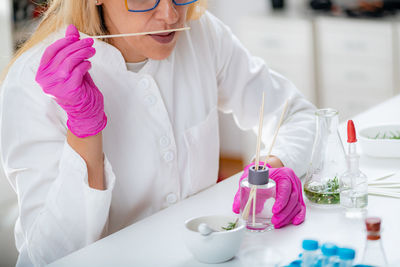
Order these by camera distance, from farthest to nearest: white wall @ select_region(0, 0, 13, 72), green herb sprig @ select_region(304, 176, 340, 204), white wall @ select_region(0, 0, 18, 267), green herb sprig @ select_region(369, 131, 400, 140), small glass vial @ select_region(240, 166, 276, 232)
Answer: white wall @ select_region(0, 0, 13, 72) → white wall @ select_region(0, 0, 18, 267) → green herb sprig @ select_region(369, 131, 400, 140) → green herb sprig @ select_region(304, 176, 340, 204) → small glass vial @ select_region(240, 166, 276, 232)

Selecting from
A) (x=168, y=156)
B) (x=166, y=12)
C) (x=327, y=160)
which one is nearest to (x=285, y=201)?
(x=327, y=160)

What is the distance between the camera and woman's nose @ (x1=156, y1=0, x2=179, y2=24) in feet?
4.96

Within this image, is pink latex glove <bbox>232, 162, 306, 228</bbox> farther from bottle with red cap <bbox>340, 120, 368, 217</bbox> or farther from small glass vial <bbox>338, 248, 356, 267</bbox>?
small glass vial <bbox>338, 248, 356, 267</bbox>

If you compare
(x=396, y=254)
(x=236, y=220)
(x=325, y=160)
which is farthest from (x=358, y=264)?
(x=325, y=160)

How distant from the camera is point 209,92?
6.07 ft

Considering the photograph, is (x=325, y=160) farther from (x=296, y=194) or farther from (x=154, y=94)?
(x=154, y=94)

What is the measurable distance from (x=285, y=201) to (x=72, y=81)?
520 millimetres

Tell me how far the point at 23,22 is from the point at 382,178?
2.84 metres

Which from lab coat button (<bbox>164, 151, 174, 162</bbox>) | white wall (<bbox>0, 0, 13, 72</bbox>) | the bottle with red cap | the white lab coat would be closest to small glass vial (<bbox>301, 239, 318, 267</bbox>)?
the bottle with red cap

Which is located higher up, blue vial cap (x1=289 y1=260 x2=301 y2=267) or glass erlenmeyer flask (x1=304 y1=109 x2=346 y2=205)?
glass erlenmeyer flask (x1=304 y1=109 x2=346 y2=205)

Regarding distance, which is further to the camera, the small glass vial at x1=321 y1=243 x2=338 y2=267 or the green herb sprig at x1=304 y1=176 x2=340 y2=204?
the green herb sprig at x1=304 y1=176 x2=340 y2=204

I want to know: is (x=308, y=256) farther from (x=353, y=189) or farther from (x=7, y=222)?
(x=7, y=222)

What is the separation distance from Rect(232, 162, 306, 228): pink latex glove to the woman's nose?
440 mm

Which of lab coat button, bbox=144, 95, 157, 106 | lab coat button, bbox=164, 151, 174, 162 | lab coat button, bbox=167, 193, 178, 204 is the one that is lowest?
lab coat button, bbox=167, 193, 178, 204
